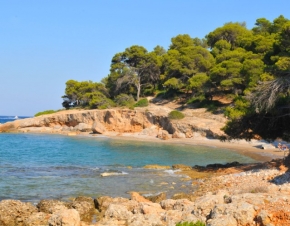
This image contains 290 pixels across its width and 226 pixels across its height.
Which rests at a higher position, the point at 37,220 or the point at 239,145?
the point at 239,145

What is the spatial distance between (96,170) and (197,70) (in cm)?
3131

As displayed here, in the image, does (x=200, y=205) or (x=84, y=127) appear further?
(x=84, y=127)

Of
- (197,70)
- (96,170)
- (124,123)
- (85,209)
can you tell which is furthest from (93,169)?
(197,70)

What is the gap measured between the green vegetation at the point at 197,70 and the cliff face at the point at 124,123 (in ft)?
7.99

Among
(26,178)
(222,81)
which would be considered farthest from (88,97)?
(26,178)

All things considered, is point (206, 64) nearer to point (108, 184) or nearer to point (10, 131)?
point (10, 131)

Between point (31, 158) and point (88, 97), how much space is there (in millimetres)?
29645

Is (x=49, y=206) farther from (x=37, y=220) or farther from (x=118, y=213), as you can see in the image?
(x=118, y=213)

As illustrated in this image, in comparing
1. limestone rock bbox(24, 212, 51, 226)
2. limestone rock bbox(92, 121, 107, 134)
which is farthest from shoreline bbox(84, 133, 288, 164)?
limestone rock bbox(24, 212, 51, 226)

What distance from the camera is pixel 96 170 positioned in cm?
2172

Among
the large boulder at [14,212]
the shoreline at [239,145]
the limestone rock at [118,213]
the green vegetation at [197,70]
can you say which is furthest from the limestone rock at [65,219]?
the green vegetation at [197,70]

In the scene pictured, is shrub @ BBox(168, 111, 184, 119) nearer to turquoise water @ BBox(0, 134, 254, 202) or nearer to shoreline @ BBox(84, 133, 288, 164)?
shoreline @ BBox(84, 133, 288, 164)

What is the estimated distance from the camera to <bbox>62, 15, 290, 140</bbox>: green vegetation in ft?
136

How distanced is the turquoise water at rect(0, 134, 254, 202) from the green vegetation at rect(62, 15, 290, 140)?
879 cm
